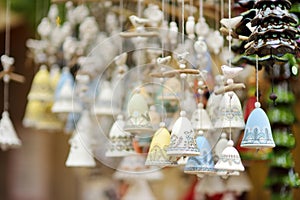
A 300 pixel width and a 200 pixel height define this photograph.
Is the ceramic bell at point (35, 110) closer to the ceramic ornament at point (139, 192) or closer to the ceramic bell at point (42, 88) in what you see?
the ceramic bell at point (42, 88)

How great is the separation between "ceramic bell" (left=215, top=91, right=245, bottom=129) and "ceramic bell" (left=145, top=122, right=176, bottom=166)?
0.30 feet

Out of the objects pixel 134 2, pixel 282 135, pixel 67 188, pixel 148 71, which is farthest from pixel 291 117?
pixel 67 188

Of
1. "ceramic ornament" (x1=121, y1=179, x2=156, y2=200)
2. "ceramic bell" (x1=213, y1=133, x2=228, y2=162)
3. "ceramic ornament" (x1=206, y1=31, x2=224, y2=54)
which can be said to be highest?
"ceramic ornament" (x1=206, y1=31, x2=224, y2=54)

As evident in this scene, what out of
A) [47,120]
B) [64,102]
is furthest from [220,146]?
[47,120]

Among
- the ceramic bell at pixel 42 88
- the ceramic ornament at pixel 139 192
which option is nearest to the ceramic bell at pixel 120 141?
the ceramic bell at pixel 42 88

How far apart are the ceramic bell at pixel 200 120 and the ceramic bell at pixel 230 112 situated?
2 cm

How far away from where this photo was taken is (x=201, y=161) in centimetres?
114

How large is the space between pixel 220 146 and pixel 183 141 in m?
0.17

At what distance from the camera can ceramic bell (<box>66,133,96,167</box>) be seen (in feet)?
4.75

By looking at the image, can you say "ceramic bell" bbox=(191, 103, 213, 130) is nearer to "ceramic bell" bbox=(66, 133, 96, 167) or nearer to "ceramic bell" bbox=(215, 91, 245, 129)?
"ceramic bell" bbox=(215, 91, 245, 129)

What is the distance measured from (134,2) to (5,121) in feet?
1.28

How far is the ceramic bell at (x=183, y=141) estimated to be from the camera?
3.50ft

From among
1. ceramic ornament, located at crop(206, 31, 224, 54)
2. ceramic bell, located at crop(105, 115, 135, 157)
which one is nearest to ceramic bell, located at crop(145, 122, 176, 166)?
ceramic bell, located at crop(105, 115, 135, 157)

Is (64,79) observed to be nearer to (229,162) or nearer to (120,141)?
(120,141)
